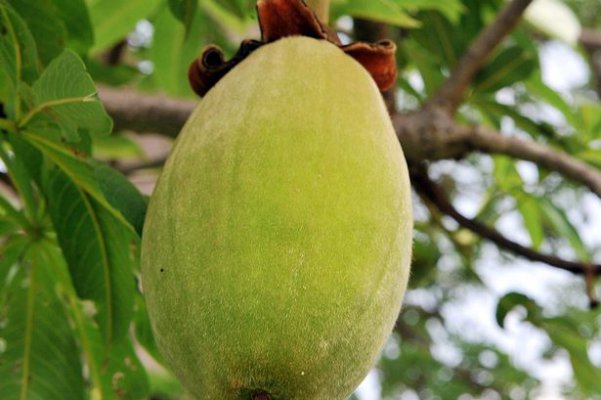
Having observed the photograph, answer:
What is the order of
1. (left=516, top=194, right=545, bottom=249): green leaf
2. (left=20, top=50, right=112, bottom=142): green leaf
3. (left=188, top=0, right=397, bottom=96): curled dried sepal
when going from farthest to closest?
(left=516, top=194, right=545, bottom=249): green leaf, (left=188, top=0, right=397, bottom=96): curled dried sepal, (left=20, top=50, right=112, bottom=142): green leaf

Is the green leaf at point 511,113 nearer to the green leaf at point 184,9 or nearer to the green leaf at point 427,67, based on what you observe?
the green leaf at point 427,67

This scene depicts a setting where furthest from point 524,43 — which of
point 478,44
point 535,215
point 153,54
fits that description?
point 153,54

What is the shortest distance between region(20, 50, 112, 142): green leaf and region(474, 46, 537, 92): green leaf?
0.90 metres

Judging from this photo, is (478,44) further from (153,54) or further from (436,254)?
(153,54)

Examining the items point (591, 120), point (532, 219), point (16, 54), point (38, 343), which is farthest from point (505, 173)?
point (16, 54)

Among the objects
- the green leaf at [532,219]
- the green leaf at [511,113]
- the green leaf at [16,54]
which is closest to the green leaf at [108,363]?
the green leaf at [16,54]

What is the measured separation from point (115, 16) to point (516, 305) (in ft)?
2.85

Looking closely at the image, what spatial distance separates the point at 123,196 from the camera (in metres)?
0.90

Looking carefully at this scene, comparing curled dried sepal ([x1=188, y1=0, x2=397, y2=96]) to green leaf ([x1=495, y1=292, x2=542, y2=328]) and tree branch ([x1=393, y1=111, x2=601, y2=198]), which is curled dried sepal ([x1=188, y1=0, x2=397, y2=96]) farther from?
green leaf ([x1=495, y1=292, x2=542, y2=328])

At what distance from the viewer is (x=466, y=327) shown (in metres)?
3.76

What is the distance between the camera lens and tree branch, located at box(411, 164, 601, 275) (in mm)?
1465

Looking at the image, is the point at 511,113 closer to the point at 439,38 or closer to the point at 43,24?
the point at 439,38

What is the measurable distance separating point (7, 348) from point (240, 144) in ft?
1.97

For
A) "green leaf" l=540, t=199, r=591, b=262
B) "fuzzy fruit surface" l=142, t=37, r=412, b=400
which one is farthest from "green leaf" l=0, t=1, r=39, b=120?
"green leaf" l=540, t=199, r=591, b=262
